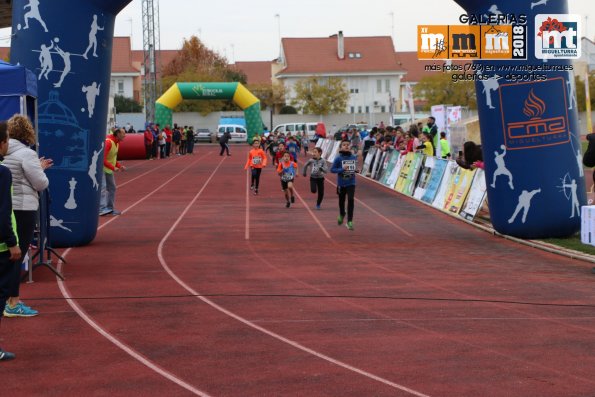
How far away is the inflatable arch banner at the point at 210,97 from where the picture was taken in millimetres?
68000

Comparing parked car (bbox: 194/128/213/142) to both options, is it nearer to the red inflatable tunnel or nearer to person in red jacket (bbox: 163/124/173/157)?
person in red jacket (bbox: 163/124/173/157)

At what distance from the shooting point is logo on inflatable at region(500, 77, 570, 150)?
1734 cm

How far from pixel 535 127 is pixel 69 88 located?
25.1ft

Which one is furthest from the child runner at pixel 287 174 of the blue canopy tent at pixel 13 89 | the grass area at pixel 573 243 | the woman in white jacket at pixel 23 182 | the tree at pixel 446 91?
the tree at pixel 446 91

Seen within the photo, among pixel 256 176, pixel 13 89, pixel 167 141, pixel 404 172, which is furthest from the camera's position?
pixel 167 141

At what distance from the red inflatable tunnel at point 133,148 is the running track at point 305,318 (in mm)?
33553

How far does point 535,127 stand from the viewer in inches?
685

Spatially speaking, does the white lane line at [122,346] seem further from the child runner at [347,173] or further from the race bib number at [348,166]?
the race bib number at [348,166]

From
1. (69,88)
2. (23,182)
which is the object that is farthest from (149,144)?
(23,182)

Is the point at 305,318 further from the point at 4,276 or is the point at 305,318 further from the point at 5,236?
the point at 5,236


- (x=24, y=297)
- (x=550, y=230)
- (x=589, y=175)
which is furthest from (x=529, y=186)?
(x=589, y=175)

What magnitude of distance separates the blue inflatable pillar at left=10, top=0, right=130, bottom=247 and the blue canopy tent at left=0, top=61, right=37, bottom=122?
2557mm

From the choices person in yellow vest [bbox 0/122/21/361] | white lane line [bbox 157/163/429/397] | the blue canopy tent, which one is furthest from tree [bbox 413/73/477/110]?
person in yellow vest [bbox 0/122/21/361]

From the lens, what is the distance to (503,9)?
17.3 metres
